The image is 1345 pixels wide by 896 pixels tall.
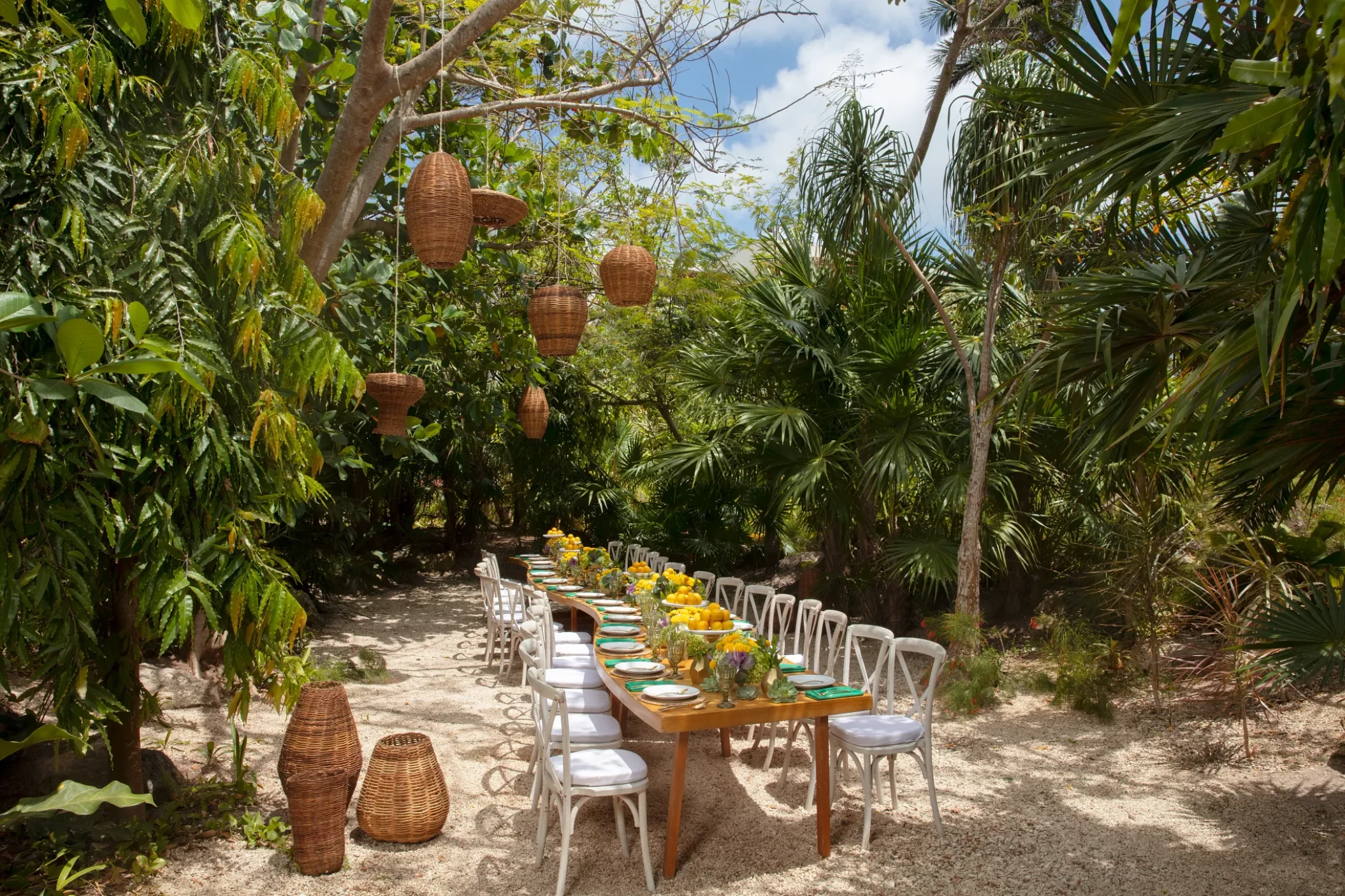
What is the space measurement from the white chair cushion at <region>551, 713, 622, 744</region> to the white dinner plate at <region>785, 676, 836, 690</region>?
33.9 inches

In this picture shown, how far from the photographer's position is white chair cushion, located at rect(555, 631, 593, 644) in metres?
6.13

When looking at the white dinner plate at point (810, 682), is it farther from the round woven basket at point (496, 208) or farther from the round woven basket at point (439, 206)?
the round woven basket at point (496, 208)

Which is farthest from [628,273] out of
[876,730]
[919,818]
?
[919,818]

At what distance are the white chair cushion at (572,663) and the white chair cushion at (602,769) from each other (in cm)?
170

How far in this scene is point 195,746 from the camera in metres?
4.80

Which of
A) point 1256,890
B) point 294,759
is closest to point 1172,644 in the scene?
point 1256,890

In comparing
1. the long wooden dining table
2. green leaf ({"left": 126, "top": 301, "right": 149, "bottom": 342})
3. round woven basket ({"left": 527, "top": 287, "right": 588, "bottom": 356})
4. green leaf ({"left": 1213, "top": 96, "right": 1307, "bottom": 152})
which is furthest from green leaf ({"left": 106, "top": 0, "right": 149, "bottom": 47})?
round woven basket ({"left": 527, "top": 287, "right": 588, "bottom": 356})

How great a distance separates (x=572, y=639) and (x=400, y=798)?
2.47 metres

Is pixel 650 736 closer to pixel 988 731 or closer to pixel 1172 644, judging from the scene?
pixel 988 731

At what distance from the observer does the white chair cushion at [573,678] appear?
4910 mm

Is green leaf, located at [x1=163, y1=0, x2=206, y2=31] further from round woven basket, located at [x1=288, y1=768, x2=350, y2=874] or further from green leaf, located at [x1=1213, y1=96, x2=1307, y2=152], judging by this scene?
round woven basket, located at [x1=288, y1=768, x2=350, y2=874]

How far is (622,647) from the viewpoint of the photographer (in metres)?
4.62

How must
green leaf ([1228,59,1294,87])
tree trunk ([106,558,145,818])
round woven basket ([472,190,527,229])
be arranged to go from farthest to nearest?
round woven basket ([472,190,527,229])
tree trunk ([106,558,145,818])
green leaf ([1228,59,1294,87])

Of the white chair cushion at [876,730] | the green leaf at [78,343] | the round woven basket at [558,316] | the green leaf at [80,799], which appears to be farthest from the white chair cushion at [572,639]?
the green leaf at [78,343]
